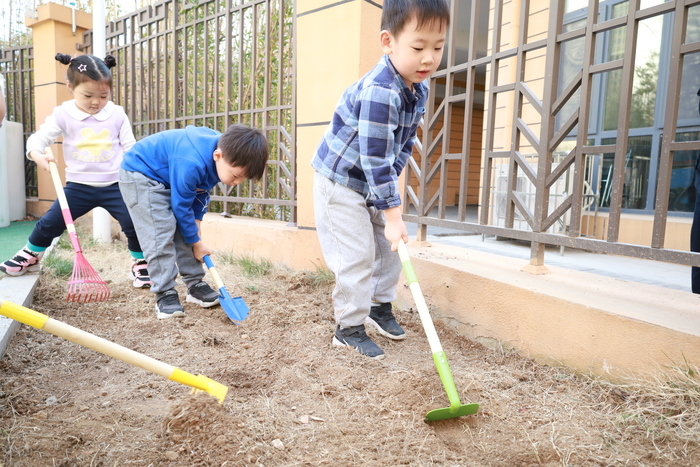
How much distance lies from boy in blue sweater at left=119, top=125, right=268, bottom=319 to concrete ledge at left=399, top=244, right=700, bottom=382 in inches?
43.2

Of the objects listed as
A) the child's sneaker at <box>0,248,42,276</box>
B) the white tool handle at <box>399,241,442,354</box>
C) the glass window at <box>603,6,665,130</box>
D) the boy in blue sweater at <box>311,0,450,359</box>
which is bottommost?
the child's sneaker at <box>0,248,42,276</box>

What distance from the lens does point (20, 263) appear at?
9.80ft

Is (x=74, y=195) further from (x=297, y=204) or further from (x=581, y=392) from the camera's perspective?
(x=581, y=392)

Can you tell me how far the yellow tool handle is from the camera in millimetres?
1096

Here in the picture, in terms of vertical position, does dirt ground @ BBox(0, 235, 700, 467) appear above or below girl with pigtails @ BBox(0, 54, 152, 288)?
below

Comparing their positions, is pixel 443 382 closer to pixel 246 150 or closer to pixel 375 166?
pixel 375 166

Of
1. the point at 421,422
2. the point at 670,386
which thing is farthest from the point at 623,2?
the point at 421,422

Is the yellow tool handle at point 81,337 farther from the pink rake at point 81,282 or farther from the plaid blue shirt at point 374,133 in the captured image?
the pink rake at point 81,282

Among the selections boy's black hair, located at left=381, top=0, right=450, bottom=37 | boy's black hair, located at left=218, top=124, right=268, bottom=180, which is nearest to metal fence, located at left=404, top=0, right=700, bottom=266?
boy's black hair, located at left=381, top=0, right=450, bottom=37

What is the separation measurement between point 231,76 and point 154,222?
195 cm

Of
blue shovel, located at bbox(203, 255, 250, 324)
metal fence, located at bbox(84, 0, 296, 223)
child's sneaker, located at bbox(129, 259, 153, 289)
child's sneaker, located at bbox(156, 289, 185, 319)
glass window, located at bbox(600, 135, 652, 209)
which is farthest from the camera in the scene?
glass window, located at bbox(600, 135, 652, 209)

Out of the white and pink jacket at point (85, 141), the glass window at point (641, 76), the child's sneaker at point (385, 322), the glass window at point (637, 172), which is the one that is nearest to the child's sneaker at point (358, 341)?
the child's sneaker at point (385, 322)

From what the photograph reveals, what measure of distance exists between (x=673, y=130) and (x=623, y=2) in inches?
140

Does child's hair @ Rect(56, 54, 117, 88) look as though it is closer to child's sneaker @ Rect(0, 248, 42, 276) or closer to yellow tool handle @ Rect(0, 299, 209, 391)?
child's sneaker @ Rect(0, 248, 42, 276)
